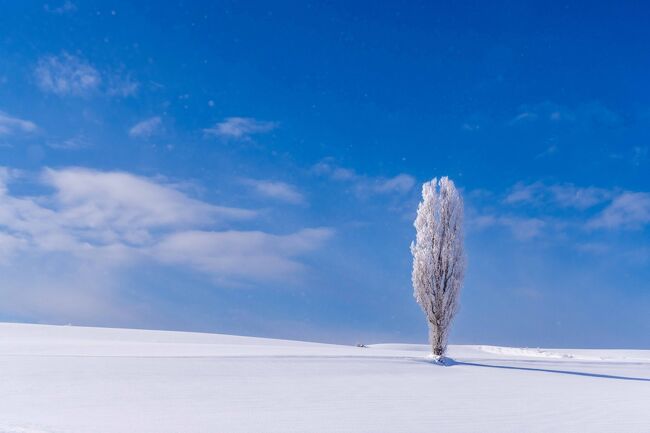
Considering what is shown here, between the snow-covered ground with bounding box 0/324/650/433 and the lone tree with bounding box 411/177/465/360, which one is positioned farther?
the lone tree with bounding box 411/177/465/360

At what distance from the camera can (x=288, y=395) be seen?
13.0 meters

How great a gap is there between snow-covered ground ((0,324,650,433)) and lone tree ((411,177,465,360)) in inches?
160

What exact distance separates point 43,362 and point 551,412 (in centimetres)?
1323

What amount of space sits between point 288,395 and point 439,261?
14.9 m

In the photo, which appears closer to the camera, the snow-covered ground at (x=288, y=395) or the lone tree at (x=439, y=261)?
the snow-covered ground at (x=288, y=395)

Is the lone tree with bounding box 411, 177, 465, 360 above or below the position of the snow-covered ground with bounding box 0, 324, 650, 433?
above

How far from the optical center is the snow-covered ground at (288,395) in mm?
10031

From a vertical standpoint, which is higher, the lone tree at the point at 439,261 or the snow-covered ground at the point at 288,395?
the lone tree at the point at 439,261

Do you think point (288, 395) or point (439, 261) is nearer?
point (288, 395)

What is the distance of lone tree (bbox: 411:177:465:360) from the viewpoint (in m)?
25.7

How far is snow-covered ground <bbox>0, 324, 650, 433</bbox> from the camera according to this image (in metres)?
10.0

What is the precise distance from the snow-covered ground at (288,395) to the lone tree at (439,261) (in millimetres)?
4068

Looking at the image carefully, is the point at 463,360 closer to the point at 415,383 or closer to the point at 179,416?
the point at 415,383

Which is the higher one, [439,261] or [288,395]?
[439,261]
